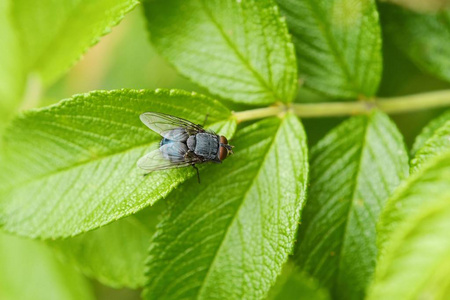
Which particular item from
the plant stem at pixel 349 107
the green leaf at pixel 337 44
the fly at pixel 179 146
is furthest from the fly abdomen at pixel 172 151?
the green leaf at pixel 337 44

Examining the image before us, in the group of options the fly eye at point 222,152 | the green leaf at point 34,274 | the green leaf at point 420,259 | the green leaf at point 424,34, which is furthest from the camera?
the green leaf at point 34,274

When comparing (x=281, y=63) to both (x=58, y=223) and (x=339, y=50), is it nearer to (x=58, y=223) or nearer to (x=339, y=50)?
(x=339, y=50)

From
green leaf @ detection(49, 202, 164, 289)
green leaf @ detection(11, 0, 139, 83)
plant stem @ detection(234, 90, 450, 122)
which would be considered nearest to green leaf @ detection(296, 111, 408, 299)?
plant stem @ detection(234, 90, 450, 122)

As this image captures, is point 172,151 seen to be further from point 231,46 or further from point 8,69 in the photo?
point 8,69

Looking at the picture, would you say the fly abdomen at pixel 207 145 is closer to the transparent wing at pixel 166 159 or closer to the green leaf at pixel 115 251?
the transparent wing at pixel 166 159

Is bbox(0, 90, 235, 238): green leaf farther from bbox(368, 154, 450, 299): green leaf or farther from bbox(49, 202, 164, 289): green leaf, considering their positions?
bbox(368, 154, 450, 299): green leaf

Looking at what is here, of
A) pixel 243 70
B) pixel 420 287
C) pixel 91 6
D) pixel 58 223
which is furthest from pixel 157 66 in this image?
pixel 420 287

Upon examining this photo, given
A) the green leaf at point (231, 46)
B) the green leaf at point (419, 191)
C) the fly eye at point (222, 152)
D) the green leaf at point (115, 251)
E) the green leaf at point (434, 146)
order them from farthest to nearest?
the green leaf at point (115, 251) < the green leaf at point (231, 46) < the fly eye at point (222, 152) < the green leaf at point (434, 146) < the green leaf at point (419, 191)
